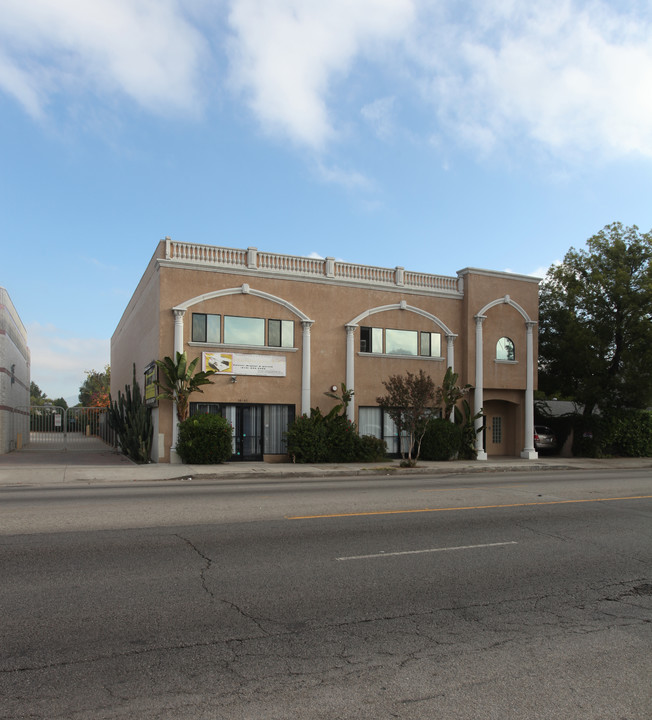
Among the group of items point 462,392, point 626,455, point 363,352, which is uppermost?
point 363,352

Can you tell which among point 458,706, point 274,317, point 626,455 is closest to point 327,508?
point 458,706

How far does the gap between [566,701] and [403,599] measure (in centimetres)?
216

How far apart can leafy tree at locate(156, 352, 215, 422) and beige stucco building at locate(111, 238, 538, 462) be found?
21.5 inches

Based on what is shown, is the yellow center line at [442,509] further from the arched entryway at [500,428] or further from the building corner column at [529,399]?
the arched entryway at [500,428]

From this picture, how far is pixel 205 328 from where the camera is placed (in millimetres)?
22766

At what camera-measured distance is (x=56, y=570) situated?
6809 millimetres

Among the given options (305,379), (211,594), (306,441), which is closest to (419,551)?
(211,594)

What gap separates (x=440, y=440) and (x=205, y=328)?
1037 cm

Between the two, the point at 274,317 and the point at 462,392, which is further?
the point at 462,392

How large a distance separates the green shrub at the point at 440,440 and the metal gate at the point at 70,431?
58.5 ft

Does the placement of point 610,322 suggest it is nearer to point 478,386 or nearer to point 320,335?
point 478,386

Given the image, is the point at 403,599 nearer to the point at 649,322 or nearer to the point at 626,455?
the point at 649,322

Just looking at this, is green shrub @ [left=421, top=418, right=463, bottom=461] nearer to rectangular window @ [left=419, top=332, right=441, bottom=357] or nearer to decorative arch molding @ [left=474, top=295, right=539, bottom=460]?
decorative arch molding @ [left=474, top=295, right=539, bottom=460]

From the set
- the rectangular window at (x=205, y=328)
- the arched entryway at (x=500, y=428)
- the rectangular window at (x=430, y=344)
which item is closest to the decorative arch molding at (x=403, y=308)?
the rectangular window at (x=430, y=344)
